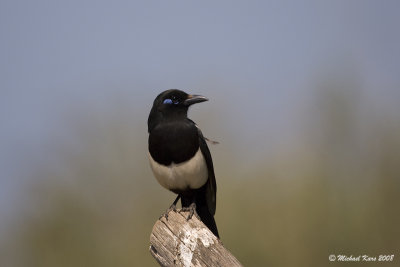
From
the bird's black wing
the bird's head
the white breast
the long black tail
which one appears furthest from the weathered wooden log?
the long black tail

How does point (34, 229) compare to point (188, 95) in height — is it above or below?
below

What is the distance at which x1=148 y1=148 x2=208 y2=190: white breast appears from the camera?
582cm

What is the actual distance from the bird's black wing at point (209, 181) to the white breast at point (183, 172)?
43 mm

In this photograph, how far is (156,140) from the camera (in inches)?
228

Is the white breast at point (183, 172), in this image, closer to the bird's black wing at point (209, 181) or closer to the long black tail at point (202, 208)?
the bird's black wing at point (209, 181)

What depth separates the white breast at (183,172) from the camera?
5.82 m

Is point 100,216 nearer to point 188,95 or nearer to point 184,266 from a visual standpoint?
point 188,95

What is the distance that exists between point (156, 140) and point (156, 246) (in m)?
1.16

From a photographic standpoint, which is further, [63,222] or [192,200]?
[63,222]

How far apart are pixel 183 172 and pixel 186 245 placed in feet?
4.11

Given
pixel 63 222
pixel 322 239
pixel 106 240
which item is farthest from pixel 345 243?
pixel 63 222

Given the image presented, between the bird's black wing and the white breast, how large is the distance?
0.14 ft

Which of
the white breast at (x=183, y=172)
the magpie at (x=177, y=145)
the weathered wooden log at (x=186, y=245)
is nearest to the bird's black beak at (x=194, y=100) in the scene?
the magpie at (x=177, y=145)

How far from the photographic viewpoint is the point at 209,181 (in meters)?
6.18
